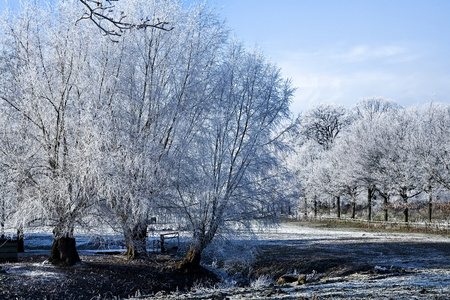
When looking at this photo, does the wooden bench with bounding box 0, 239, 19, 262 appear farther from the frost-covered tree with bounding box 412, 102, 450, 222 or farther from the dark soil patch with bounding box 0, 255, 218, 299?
the frost-covered tree with bounding box 412, 102, 450, 222

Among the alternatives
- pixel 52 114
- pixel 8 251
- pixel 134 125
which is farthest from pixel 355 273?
pixel 8 251

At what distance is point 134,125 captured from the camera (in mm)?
15008

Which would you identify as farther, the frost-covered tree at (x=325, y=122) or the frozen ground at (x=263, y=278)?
the frost-covered tree at (x=325, y=122)

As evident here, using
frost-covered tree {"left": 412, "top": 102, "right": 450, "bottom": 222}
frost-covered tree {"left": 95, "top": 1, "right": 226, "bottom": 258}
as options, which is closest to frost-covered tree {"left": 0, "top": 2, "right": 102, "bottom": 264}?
frost-covered tree {"left": 95, "top": 1, "right": 226, "bottom": 258}

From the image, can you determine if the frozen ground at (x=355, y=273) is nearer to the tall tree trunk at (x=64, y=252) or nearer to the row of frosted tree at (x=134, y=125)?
the row of frosted tree at (x=134, y=125)

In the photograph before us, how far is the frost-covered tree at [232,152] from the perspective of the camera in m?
15.3

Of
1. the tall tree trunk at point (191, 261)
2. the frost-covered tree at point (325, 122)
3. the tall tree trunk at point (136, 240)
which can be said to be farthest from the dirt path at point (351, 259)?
the frost-covered tree at point (325, 122)

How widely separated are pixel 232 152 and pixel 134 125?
12.3 feet

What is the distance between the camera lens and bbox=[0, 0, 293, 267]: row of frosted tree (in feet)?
43.0

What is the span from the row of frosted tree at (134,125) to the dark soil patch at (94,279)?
865mm

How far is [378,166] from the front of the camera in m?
39.0

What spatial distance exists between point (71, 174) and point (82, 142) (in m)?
1.00

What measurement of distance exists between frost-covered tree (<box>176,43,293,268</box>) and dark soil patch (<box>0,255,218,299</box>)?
1205 millimetres

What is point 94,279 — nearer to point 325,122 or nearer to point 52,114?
point 52,114
